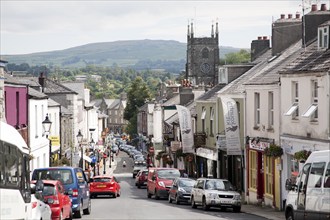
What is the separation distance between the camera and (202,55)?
18662 centimetres

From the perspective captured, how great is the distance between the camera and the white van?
64.0 feet

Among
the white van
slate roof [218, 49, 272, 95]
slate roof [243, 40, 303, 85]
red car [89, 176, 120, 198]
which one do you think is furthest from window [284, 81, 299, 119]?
red car [89, 176, 120, 198]

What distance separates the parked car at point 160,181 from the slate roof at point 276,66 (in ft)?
27.7

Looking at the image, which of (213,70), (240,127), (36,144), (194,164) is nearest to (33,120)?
(36,144)

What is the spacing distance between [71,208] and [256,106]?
52.9ft

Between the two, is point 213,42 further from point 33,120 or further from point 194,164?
point 33,120

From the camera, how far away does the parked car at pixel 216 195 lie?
36625mm

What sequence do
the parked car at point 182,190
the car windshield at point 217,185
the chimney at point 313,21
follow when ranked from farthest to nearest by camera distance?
the parked car at point 182,190 < the chimney at point 313,21 < the car windshield at point 217,185

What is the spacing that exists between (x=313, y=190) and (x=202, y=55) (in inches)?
6568

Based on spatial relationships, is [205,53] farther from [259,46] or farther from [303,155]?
[303,155]

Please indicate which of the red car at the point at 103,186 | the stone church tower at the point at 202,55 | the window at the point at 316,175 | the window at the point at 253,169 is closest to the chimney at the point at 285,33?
the window at the point at 253,169

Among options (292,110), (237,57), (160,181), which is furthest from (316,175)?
(237,57)

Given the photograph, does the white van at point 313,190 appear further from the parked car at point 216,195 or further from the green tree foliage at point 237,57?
the green tree foliage at point 237,57

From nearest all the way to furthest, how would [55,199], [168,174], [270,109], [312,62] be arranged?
[55,199] < [312,62] < [270,109] < [168,174]
